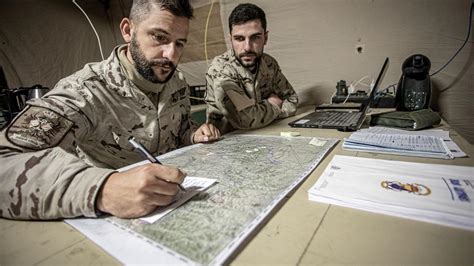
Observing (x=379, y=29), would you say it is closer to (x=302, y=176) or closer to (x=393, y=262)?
(x=302, y=176)

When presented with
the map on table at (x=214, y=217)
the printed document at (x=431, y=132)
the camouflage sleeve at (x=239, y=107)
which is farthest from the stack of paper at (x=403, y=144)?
the camouflage sleeve at (x=239, y=107)

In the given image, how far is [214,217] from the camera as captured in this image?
38 cm

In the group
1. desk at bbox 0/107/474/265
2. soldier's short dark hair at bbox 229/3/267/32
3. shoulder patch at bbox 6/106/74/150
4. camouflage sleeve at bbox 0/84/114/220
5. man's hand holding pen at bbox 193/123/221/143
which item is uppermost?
soldier's short dark hair at bbox 229/3/267/32

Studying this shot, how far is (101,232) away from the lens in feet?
1.19

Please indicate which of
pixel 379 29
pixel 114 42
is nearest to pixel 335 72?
pixel 379 29

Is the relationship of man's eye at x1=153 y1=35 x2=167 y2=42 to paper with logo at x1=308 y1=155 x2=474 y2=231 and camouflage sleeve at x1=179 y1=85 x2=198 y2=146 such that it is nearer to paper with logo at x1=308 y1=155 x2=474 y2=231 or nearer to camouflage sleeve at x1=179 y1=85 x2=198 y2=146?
camouflage sleeve at x1=179 y1=85 x2=198 y2=146

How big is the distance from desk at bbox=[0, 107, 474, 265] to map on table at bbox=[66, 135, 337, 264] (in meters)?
0.02

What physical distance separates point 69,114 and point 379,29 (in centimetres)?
177

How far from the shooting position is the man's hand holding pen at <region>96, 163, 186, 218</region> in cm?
39

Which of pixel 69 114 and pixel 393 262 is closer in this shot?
pixel 393 262

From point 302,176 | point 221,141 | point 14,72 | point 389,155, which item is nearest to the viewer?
point 302,176

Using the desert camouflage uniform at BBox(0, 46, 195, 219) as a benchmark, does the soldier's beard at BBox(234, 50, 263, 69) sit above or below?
above

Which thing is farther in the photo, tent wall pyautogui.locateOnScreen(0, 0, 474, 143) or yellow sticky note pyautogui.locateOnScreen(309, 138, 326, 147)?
tent wall pyautogui.locateOnScreen(0, 0, 474, 143)

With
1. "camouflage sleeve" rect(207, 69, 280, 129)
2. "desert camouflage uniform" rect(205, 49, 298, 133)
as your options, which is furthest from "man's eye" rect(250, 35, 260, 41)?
"camouflage sleeve" rect(207, 69, 280, 129)
